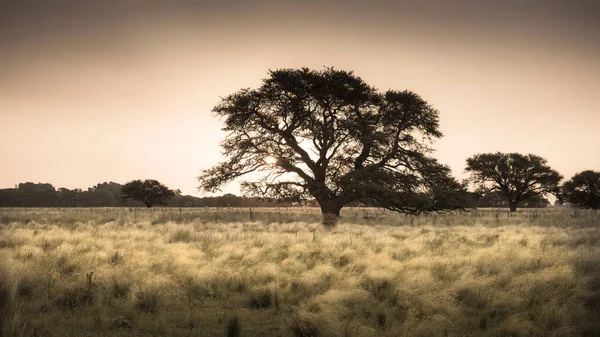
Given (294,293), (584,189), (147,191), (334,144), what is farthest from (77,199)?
(294,293)

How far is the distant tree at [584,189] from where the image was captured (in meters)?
58.0

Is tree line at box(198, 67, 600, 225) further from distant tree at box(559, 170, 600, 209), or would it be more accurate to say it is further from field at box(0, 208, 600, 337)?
distant tree at box(559, 170, 600, 209)

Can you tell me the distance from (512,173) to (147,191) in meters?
52.0

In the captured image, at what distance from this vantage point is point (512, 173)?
166 ft

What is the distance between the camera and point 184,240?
13.4 m

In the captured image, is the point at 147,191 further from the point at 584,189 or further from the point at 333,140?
the point at 584,189

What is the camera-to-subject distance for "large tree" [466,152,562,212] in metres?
49.9

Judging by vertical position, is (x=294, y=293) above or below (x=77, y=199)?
below

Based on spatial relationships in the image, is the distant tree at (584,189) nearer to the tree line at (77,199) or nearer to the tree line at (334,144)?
the tree line at (334,144)

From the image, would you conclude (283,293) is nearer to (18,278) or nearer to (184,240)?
(18,278)

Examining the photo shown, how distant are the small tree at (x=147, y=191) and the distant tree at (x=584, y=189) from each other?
5967cm

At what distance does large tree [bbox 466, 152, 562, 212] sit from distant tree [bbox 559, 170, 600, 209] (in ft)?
29.1

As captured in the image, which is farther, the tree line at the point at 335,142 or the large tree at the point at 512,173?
the large tree at the point at 512,173

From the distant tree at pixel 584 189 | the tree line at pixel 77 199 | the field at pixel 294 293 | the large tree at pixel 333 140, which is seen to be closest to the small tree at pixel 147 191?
the tree line at pixel 77 199
